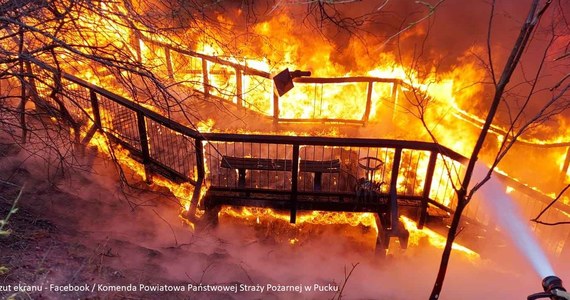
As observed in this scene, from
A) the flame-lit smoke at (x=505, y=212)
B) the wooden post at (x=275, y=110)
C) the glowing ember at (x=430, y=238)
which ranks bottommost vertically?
the glowing ember at (x=430, y=238)

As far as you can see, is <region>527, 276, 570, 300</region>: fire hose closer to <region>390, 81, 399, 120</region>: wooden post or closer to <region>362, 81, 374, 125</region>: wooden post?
<region>390, 81, 399, 120</region>: wooden post

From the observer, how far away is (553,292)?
324 centimetres

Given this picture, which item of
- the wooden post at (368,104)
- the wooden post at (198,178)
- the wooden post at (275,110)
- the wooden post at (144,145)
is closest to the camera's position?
the wooden post at (198,178)

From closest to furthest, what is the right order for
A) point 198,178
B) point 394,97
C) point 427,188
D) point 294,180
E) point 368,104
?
point 427,188 → point 294,180 → point 198,178 → point 368,104 → point 394,97

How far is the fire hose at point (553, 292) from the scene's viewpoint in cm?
312

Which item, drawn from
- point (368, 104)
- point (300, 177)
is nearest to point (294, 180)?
point (300, 177)

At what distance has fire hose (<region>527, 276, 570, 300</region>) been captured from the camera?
3125mm

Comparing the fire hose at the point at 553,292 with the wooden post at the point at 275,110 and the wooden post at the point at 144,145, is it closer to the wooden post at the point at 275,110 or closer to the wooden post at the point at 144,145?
the wooden post at the point at 144,145

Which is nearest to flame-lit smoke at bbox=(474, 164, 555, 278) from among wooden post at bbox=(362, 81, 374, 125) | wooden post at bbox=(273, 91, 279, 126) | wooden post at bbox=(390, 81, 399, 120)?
wooden post at bbox=(390, 81, 399, 120)

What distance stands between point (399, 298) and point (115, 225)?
5.20 meters

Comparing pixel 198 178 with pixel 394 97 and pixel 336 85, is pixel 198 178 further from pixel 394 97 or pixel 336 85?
pixel 394 97

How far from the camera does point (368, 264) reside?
7.37m

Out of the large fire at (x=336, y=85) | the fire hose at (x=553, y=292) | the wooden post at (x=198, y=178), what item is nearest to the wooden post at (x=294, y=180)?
the wooden post at (x=198, y=178)

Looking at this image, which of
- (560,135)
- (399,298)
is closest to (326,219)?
(399,298)
